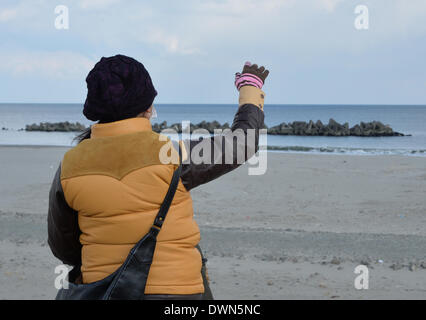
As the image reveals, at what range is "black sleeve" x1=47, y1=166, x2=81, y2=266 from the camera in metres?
1.84

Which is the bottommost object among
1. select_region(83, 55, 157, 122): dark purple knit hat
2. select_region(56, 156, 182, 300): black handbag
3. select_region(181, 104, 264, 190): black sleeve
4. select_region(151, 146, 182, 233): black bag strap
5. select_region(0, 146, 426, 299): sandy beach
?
select_region(0, 146, 426, 299): sandy beach

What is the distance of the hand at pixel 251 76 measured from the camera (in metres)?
2.11

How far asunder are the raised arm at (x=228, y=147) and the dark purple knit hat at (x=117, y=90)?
0.81 ft

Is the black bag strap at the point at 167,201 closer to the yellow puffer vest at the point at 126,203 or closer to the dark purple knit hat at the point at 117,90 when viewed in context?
the yellow puffer vest at the point at 126,203

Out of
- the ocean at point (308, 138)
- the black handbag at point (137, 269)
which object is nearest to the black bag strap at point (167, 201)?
the black handbag at point (137, 269)

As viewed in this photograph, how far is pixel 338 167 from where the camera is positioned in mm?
17219

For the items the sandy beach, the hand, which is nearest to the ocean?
the sandy beach

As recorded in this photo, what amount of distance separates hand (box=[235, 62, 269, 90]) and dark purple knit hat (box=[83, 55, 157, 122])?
45 cm

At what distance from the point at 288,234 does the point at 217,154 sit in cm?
550

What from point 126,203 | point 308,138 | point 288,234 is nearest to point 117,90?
point 126,203

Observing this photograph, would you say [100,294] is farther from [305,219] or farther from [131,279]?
[305,219]

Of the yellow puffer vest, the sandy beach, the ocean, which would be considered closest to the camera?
the yellow puffer vest

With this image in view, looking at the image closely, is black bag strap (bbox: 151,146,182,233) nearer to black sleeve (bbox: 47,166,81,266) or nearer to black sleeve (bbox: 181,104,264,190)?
black sleeve (bbox: 181,104,264,190)
